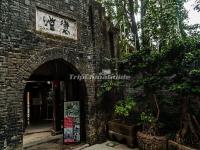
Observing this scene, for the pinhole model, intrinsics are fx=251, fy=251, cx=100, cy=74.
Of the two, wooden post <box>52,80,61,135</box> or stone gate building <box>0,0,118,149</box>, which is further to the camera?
wooden post <box>52,80,61,135</box>

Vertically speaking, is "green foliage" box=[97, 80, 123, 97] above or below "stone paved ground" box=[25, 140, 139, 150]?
above

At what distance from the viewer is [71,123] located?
9367mm

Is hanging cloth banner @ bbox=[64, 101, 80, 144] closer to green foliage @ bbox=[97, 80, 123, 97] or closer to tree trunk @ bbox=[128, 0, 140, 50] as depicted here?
green foliage @ bbox=[97, 80, 123, 97]

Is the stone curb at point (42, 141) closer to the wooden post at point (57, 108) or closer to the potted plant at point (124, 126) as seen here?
the wooden post at point (57, 108)

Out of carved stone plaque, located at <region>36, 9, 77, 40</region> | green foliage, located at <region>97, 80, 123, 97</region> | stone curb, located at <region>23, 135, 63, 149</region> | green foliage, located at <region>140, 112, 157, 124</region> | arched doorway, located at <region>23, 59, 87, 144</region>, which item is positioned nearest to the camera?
carved stone plaque, located at <region>36, 9, 77, 40</region>

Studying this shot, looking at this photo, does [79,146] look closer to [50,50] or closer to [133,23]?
[50,50]

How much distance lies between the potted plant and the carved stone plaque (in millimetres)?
2863

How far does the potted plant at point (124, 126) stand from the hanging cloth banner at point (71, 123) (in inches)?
50.5

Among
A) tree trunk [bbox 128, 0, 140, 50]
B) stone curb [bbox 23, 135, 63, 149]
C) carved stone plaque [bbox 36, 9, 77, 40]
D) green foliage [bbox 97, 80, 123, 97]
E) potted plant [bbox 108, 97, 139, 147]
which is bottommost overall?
stone curb [bbox 23, 135, 63, 149]

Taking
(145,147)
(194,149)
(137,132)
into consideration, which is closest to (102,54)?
(137,132)

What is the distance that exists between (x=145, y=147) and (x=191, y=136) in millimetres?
1494

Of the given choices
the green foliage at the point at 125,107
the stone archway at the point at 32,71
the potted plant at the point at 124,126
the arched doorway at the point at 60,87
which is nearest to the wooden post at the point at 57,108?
the arched doorway at the point at 60,87

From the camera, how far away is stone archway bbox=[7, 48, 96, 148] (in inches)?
255

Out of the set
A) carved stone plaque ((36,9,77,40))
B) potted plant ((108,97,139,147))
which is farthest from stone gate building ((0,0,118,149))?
potted plant ((108,97,139,147))
